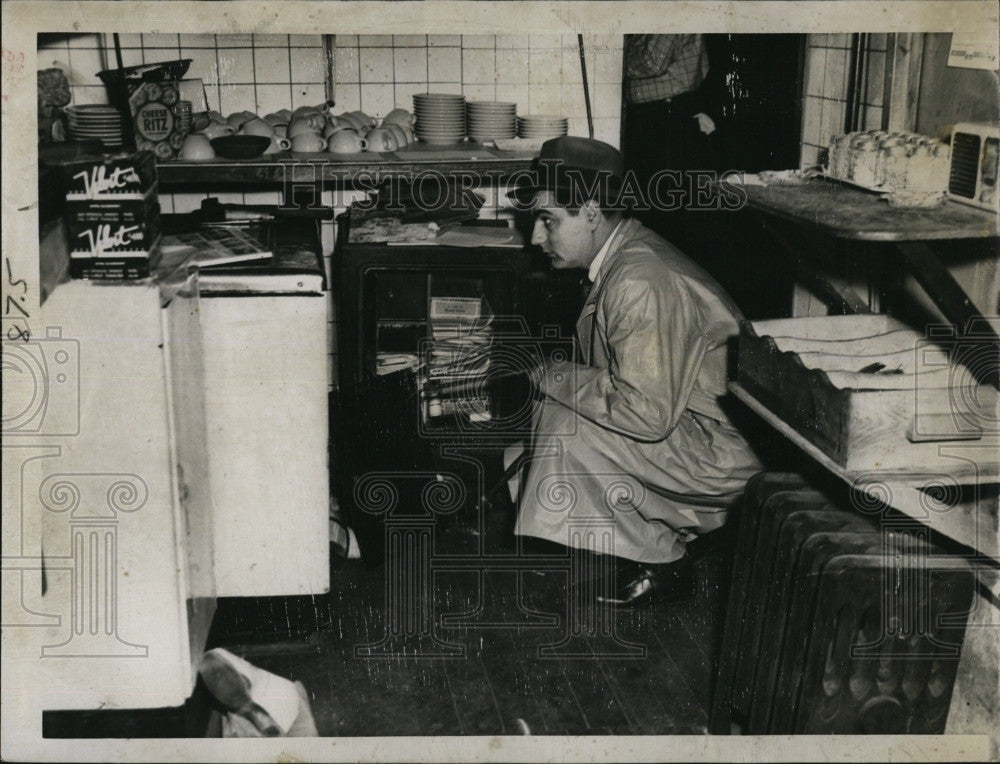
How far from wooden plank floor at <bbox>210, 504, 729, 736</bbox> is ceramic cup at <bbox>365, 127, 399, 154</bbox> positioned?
1.78m

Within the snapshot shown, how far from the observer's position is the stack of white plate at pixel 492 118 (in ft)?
13.7

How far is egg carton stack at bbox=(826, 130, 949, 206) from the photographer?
2.27 meters

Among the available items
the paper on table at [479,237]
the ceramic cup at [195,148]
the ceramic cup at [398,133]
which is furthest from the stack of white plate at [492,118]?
the ceramic cup at [195,148]

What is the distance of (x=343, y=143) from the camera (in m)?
4.01

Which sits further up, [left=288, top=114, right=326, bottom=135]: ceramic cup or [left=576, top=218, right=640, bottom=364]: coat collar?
[left=288, top=114, right=326, bottom=135]: ceramic cup

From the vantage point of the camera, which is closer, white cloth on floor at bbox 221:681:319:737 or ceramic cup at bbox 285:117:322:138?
white cloth on floor at bbox 221:681:319:737

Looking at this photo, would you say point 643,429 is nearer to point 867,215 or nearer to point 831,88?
point 867,215

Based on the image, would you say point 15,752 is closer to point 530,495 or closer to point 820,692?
point 530,495

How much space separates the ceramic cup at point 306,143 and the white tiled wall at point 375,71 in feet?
1.20

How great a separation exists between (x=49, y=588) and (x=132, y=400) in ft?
1.47

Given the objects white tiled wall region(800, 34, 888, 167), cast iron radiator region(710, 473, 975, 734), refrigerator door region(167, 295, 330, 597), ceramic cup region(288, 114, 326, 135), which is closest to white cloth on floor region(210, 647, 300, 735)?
refrigerator door region(167, 295, 330, 597)

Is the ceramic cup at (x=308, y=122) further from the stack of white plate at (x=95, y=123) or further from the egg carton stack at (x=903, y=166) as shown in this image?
the egg carton stack at (x=903, y=166)

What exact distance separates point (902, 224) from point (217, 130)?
9.23ft

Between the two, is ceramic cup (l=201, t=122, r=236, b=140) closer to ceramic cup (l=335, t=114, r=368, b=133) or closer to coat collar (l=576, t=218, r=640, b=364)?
ceramic cup (l=335, t=114, r=368, b=133)
